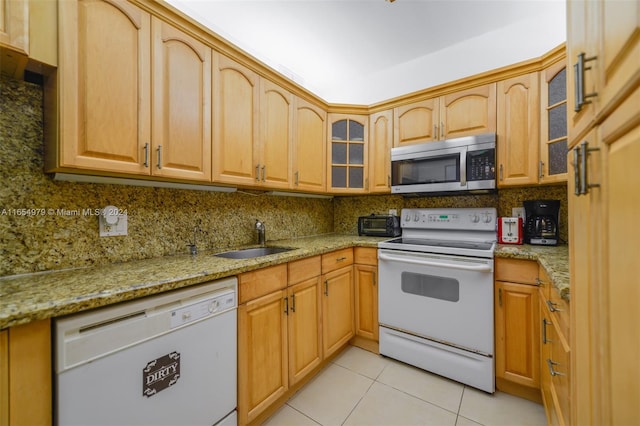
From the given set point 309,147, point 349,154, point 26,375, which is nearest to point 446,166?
point 349,154

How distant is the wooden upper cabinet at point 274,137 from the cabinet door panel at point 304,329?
79cm

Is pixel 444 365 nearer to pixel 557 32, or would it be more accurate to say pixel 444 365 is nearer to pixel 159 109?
pixel 159 109

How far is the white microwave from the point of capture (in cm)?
198

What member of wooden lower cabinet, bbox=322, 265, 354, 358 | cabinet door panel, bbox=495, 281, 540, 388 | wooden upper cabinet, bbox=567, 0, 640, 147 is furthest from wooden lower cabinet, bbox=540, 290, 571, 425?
wooden lower cabinet, bbox=322, 265, 354, 358

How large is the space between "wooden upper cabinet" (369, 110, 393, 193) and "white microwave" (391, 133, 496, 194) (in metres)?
0.10

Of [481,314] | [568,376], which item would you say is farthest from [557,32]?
[568,376]

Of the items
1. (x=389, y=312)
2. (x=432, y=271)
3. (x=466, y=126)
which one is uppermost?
(x=466, y=126)

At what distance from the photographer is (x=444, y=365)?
1.82 metres

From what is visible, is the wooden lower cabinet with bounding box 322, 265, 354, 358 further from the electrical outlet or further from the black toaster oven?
the electrical outlet

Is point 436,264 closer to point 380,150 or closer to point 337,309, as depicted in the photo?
point 337,309

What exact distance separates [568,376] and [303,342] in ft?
4.26

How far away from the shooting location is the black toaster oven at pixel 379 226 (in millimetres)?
2535

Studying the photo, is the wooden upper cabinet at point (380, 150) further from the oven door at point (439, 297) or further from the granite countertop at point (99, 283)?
the granite countertop at point (99, 283)

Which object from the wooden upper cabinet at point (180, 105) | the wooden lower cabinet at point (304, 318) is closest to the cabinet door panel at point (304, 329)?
the wooden lower cabinet at point (304, 318)
